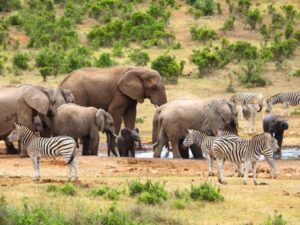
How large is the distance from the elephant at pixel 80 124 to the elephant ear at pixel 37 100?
0.37 metres

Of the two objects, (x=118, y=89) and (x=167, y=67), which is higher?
(x=118, y=89)

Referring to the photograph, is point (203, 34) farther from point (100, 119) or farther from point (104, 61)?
point (100, 119)

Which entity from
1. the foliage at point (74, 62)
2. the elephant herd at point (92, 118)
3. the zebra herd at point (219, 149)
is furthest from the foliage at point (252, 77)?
the zebra herd at point (219, 149)

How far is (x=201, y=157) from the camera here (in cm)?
2122

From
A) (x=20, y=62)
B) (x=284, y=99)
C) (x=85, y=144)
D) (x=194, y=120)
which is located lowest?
(x=284, y=99)

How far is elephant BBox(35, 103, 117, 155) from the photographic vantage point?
21.2 metres

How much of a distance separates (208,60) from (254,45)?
525 cm

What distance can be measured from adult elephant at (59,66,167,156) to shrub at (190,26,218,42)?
43.9 feet

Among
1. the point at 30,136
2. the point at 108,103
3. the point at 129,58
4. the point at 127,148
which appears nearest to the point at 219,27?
the point at 129,58

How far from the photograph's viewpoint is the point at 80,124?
69.7 feet

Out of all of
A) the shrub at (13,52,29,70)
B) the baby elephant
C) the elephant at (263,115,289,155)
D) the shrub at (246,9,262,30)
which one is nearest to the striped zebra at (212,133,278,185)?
the baby elephant

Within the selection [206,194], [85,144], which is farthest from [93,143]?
[206,194]

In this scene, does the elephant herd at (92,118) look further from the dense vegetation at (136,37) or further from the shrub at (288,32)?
the shrub at (288,32)

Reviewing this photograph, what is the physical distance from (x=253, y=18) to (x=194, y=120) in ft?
65.9
